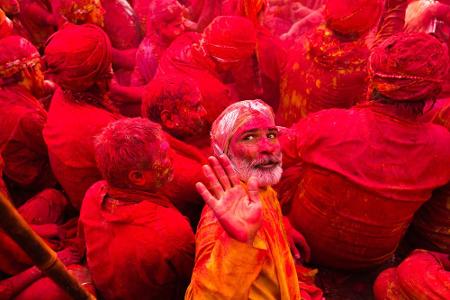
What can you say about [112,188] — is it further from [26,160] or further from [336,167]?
[26,160]

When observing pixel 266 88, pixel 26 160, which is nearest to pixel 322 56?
pixel 266 88

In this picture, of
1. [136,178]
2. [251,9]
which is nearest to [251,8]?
[251,9]

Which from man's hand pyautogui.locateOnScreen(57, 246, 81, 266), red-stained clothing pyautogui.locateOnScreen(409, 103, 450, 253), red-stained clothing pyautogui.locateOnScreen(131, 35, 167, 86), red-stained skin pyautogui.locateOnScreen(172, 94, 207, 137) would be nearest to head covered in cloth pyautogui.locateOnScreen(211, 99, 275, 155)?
red-stained skin pyautogui.locateOnScreen(172, 94, 207, 137)

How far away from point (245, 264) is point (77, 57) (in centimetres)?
205

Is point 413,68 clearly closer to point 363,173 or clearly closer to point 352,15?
point 363,173

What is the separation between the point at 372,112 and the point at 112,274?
156cm

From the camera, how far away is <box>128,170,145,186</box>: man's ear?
2053mm

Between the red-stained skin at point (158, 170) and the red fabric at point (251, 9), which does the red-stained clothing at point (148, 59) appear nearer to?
the red fabric at point (251, 9)

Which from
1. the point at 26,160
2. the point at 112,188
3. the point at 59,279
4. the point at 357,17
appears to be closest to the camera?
the point at 59,279

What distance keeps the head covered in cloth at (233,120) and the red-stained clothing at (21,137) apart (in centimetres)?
174

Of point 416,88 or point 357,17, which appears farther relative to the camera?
point 357,17

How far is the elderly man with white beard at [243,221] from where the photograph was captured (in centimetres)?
141

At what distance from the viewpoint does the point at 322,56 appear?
3.19m

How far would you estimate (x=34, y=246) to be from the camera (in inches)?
40.2
